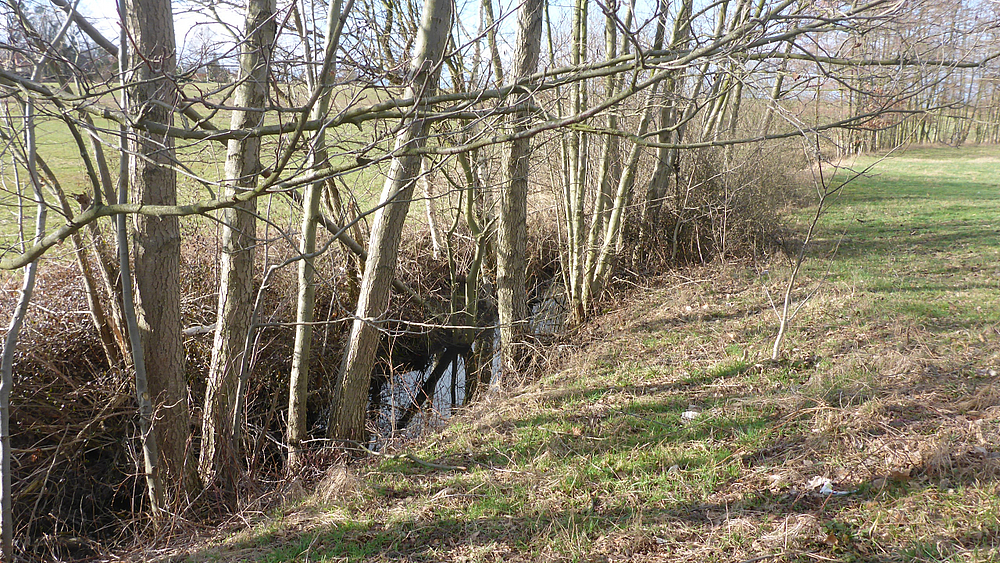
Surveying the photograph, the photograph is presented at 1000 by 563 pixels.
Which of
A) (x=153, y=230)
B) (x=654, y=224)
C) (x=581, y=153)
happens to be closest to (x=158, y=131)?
(x=153, y=230)

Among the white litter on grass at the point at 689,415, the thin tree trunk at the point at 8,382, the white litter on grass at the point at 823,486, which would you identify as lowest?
the white litter on grass at the point at 689,415

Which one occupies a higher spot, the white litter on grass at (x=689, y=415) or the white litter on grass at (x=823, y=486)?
the white litter on grass at (x=823, y=486)

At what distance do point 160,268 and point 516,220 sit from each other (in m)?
3.90

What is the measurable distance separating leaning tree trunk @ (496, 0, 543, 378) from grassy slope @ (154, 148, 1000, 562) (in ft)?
2.65

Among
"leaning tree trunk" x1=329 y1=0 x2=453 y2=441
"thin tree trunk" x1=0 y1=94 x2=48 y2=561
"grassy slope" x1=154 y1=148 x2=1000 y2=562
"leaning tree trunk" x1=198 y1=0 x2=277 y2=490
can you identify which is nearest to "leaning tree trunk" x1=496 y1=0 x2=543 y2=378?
"grassy slope" x1=154 y1=148 x2=1000 y2=562

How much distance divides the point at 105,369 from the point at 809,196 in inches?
579

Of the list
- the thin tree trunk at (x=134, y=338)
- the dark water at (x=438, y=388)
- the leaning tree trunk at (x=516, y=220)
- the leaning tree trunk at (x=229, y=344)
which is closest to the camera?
the thin tree trunk at (x=134, y=338)

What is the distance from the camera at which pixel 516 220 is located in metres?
6.91

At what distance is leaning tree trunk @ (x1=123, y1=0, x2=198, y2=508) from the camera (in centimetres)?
373

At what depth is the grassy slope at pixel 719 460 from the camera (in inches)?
127

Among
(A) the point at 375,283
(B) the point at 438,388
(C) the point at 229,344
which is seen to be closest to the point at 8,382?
(C) the point at 229,344

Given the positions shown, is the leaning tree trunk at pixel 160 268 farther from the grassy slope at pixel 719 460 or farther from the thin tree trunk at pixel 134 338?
the grassy slope at pixel 719 460

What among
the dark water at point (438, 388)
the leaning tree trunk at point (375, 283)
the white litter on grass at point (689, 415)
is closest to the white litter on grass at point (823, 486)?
the white litter on grass at point (689, 415)

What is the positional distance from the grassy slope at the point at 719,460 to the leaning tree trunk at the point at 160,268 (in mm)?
908
